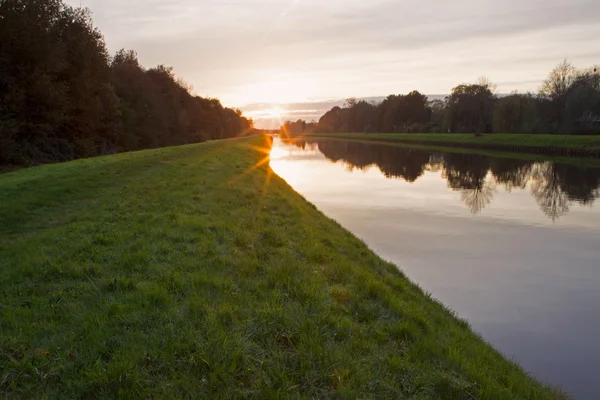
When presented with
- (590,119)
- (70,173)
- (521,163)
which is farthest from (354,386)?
(590,119)

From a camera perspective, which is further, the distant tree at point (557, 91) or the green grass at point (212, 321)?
the distant tree at point (557, 91)

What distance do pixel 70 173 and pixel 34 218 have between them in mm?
7000

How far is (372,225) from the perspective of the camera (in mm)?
16953

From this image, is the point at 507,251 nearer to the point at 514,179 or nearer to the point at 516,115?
the point at 514,179

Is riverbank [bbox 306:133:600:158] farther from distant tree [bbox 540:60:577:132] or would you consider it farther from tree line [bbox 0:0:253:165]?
tree line [bbox 0:0:253:165]

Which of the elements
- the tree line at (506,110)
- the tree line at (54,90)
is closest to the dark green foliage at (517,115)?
the tree line at (506,110)

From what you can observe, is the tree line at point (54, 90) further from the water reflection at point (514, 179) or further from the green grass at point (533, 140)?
the green grass at point (533, 140)

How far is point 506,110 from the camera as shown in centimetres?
7312

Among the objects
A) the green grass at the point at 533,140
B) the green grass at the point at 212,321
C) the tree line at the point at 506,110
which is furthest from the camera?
the tree line at the point at 506,110

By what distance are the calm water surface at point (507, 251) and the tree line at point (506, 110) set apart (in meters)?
40.8

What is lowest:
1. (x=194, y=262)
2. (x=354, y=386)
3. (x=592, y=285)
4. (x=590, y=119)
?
(x=592, y=285)

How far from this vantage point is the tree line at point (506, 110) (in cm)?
6297

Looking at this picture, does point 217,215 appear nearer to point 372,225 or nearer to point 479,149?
point 372,225

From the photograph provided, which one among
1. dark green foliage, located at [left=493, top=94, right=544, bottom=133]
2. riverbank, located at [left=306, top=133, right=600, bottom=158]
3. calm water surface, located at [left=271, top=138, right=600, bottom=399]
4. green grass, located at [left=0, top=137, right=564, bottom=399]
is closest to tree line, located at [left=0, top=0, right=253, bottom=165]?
calm water surface, located at [left=271, top=138, right=600, bottom=399]
